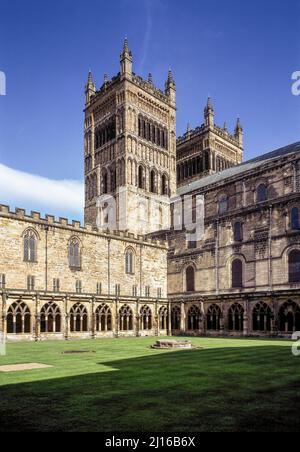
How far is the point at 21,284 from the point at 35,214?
6.06 metres

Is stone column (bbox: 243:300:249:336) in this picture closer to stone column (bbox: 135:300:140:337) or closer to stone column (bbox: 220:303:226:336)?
stone column (bbox: 220:303:226:336)

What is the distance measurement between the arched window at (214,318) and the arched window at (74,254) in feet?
42.9

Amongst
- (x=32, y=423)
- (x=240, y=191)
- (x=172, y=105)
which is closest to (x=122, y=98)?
(x=172, y=105)

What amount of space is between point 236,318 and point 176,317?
320 inches

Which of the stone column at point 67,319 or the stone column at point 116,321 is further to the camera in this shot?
the stone column at point 116,321

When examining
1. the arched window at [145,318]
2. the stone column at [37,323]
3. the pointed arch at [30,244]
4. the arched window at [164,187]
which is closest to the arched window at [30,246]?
the pointed arch at [30,244]

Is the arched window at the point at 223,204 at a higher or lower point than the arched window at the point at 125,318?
higher

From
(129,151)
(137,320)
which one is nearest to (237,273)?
(137,320)

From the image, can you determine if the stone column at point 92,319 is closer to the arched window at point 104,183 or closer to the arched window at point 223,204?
the arched window at point 223,204

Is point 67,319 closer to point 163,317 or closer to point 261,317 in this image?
point 163,317

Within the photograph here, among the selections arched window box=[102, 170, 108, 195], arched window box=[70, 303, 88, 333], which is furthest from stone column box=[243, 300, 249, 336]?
arched window box=[102, 170, 108, 195]

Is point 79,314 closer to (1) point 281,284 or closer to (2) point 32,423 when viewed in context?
(1) point 281,284

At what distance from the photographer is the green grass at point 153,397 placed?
6.94m

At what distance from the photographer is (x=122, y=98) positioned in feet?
201
